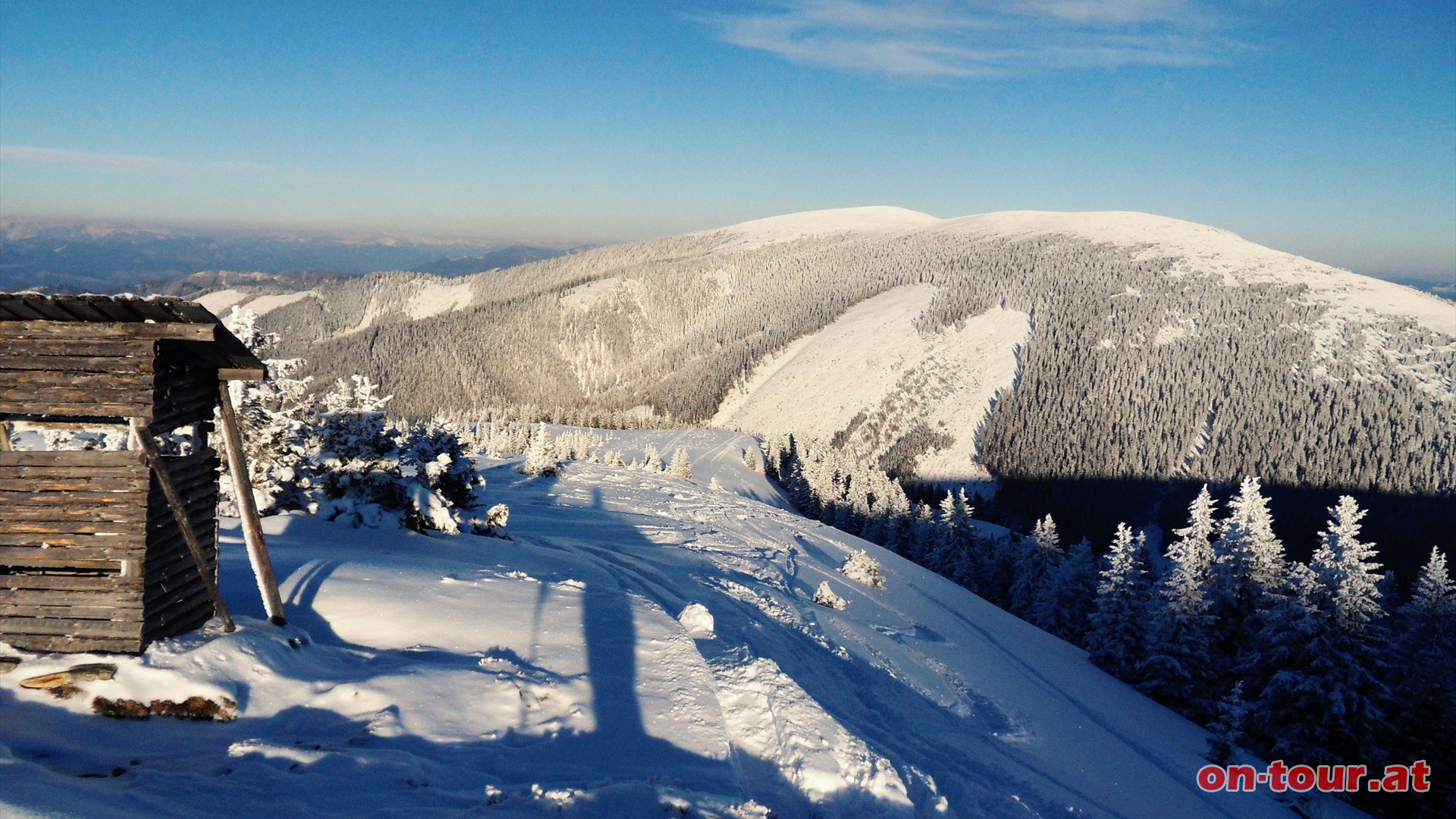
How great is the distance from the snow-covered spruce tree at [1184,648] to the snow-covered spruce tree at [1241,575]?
2.77ft

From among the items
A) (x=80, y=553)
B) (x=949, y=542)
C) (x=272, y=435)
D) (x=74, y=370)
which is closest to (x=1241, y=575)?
(x=949, y=542)

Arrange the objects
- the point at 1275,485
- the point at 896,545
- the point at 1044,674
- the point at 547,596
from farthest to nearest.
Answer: the point at 1275,485 → the point at 896,545 → the point at 1044,674 → the point at 547,596

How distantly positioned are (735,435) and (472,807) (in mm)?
114118

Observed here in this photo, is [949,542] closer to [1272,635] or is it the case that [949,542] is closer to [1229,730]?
[1229,730]

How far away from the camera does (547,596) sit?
40.0 feet

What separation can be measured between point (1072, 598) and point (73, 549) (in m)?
40.3

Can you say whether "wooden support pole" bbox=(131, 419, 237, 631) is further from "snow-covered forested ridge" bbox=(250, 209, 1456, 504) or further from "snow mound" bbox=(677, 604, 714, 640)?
"snow-covered forested ridge" bbox=(250, 209, 1456, 504)

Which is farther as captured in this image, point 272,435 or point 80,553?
point 272,435

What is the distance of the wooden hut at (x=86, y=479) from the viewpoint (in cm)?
681

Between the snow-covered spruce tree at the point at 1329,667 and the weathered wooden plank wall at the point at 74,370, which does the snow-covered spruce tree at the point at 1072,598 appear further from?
the weathered wooden plank wall at the point at 74,370

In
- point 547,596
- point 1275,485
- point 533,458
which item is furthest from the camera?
point 1275,485

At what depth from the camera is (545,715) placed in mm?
7867

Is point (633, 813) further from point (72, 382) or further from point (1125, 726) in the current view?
point (1125, 726)

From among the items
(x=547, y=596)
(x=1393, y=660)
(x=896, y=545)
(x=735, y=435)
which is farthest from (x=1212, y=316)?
(x=547, y=596)
